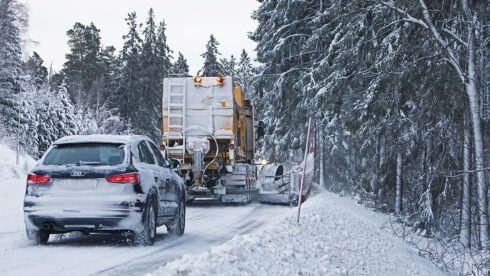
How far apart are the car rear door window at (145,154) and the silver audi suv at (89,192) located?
428mm

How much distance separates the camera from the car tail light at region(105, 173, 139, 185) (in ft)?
26.1

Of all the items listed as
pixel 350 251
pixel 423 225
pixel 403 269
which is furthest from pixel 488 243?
pixel 423 225

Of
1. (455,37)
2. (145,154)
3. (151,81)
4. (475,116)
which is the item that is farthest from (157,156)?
(151,81)

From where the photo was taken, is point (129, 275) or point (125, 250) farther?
point (125, 250)

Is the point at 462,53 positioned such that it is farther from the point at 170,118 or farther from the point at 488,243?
the point at 170,118

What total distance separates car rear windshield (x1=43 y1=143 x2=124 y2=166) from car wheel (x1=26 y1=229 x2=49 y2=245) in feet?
3.41

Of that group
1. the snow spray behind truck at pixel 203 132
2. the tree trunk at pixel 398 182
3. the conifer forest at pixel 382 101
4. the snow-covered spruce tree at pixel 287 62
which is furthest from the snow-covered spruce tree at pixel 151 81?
the tree trunk at pixel 398 182

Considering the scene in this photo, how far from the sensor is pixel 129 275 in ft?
19.6

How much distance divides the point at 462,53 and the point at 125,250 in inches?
390

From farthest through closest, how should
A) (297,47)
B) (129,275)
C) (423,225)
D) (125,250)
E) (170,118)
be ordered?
(297,47) < (170,118) < (423,225) < (125,250) < (129,275)

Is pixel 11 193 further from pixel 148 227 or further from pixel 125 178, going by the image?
pixel 125 178

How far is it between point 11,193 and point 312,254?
1293cm

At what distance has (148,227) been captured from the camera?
8336 millimetres

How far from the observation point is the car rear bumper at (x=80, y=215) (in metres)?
7.79
